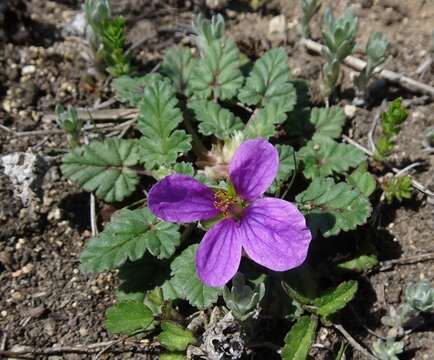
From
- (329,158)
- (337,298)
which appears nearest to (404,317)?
(337,298)

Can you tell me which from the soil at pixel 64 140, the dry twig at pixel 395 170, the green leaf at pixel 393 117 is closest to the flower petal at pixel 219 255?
the soil at pixel 64 140

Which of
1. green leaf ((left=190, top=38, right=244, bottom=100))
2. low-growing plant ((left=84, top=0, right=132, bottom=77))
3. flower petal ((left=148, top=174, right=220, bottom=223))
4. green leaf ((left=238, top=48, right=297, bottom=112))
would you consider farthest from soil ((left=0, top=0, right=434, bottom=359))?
flower petal ((left=148, top=174, right=220, bottom=223))

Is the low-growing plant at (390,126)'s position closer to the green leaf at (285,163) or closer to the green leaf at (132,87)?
the green leaf at (285,163)

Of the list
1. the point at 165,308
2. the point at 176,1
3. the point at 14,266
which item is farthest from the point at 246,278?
the point at 176,1

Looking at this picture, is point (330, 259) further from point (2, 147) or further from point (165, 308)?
point (2, 147)

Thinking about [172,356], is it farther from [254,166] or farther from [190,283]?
[254,166]

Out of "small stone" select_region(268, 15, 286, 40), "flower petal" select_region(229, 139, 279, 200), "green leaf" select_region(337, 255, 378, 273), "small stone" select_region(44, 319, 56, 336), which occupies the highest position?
"flower petal" select_region(229, 139, 279, 200)

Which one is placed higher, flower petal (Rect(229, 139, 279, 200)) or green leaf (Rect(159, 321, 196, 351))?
flower petal (Rect(229, 139, 279, 200))

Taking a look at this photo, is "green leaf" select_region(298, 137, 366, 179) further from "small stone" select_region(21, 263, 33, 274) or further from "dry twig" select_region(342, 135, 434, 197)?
"small stone" select_region(21, 263, 33, 274)
